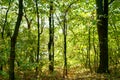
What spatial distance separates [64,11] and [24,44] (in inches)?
155

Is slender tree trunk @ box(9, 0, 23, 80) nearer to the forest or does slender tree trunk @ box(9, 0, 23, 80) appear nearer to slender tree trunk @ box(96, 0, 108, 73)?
the forest

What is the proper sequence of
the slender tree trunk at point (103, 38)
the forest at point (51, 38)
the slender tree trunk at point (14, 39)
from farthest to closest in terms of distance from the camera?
the slender tree trunk at point (103, 38)
the forest at point (51, 38)
the slender tree trunk at point (14, 39)

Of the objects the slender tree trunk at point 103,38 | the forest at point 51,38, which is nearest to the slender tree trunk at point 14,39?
the forest at point 51,38

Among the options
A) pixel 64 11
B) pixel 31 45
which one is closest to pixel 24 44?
pixel 31 45

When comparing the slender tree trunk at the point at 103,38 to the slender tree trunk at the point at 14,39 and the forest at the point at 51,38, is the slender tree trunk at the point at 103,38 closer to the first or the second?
the forest at the point at 51,38

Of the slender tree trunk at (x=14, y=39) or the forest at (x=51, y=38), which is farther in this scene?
the forest at (x=51, y=38)

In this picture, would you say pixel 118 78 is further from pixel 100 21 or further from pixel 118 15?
pixel 118 15

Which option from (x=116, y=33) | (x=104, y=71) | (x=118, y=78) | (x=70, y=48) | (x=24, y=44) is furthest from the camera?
(x=70, y=48)

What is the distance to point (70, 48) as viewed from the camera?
33406 mm

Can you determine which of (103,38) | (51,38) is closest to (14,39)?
(103,38)

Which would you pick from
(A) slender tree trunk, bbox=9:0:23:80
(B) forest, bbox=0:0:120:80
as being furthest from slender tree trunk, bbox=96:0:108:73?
(A) slender tree trunk, bbox=9:0:23:80

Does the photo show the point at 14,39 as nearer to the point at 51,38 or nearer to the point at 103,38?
the point at 103,38

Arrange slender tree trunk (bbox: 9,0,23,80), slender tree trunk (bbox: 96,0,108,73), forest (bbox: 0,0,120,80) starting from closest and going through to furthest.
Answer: slender tree trunk (bbox: 9,0,23,80)
forest (bbox: 0,0,120,80)
slender tree trunk (bbox: 96,0,108,73)

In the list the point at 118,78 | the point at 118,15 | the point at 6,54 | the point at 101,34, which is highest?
the point at 118,15
